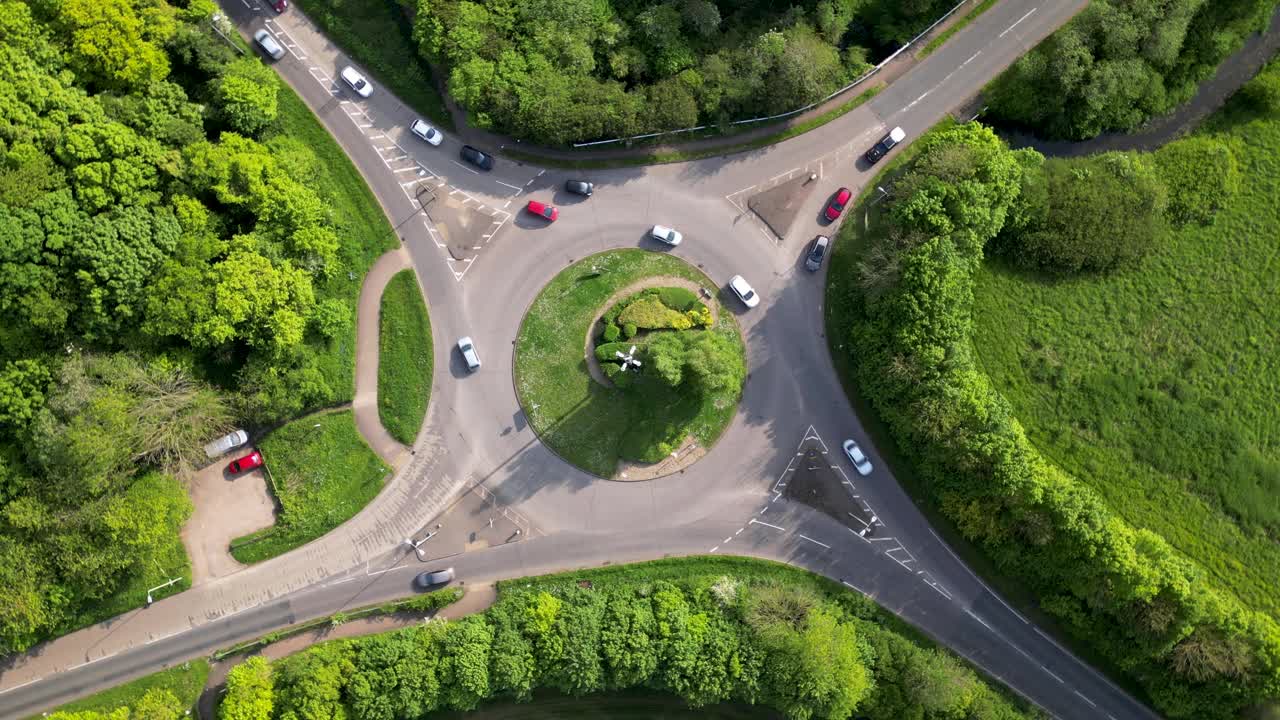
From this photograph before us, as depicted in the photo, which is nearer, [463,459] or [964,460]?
[964,460]

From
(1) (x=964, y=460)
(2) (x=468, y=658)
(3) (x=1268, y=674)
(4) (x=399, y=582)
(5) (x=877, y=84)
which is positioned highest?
(5) (x=877, y=84)

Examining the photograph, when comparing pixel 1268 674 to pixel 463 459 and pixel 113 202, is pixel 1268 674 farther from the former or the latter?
pixel 113 202

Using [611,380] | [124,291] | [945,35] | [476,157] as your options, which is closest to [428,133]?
[476,157]

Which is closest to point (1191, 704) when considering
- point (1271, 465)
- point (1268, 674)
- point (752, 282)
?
point (1268, 674)

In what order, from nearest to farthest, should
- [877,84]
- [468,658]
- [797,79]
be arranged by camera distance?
[468,658], [797,79], [877,84]

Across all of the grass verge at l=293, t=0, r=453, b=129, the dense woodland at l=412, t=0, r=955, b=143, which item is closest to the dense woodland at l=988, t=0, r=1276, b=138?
the dense woodland at l=412, t=0, r=955, b=143

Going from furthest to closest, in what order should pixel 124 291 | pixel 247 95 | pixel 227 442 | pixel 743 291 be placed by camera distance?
pixel 743 291
pixel 227 442
pixel 247 95
pixel 124 291

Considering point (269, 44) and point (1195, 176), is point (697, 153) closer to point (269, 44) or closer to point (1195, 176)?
point (269, 44)

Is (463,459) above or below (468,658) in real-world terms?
above
